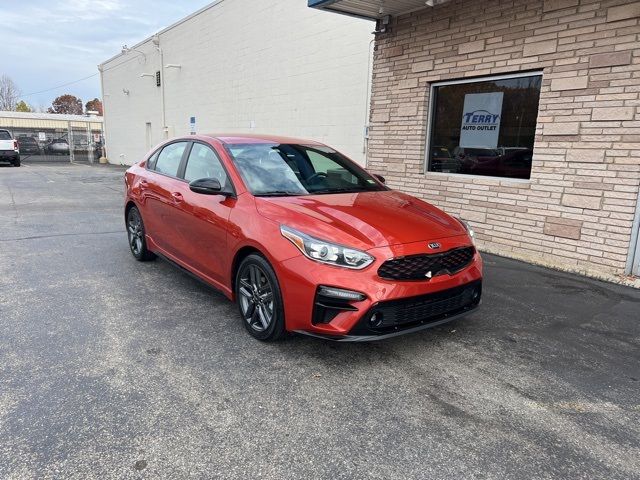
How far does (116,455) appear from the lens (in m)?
2.42

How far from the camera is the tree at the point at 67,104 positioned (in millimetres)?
88125

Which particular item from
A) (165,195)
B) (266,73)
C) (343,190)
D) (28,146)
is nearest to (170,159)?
(165,195)

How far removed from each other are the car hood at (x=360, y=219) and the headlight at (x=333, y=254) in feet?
0.16

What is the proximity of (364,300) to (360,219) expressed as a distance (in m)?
0.71

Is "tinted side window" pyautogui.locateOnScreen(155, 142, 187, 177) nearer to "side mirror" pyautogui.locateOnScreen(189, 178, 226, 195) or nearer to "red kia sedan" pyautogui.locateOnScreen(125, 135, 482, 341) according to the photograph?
"red kia sedan" pyautogui.locateOnScreen(125, 135, 482, 341)

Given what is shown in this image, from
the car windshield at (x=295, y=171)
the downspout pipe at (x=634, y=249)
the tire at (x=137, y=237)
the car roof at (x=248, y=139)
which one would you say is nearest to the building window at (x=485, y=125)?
the downspout pipe at (x=634, y=249)

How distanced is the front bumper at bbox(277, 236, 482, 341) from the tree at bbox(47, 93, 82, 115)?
324 feet

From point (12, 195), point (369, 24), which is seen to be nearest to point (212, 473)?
point (369, 24)

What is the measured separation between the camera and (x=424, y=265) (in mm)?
3350

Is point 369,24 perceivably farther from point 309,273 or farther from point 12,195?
point 12,195

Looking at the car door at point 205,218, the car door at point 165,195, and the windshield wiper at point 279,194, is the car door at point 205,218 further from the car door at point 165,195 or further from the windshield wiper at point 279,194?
the windshield wiper at point 279,194

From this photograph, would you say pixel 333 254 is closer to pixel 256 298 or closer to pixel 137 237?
pixel 256 298

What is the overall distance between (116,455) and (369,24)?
370 inches

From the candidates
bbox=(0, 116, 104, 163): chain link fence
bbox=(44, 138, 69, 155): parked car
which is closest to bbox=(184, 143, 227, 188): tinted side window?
bbox=(0, 116, 104, 163): chain link fence
